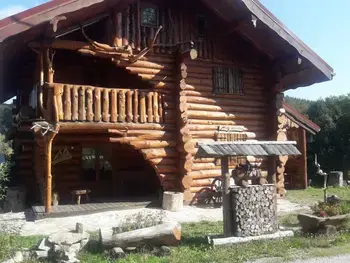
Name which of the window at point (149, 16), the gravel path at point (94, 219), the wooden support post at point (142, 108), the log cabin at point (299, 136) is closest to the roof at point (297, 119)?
the log cabin at point (299, 136)

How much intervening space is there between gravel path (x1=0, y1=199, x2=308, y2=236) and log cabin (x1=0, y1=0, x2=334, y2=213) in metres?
0.72

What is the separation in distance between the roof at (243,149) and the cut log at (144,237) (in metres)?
1.72

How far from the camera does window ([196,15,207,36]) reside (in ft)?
50.8

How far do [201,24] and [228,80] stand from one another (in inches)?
93.2

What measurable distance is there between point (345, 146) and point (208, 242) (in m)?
21.5

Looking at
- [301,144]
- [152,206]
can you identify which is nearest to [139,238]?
[152,206]

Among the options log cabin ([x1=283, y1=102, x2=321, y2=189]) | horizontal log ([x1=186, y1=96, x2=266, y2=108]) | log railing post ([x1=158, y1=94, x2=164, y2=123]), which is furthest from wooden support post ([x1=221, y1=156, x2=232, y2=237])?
log cabin ([x1=283, y1=102, x2=321, y2=189])

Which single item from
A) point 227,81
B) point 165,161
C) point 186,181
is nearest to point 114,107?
point 165,161

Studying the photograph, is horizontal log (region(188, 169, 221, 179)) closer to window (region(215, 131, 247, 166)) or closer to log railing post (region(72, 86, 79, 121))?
window (region(215, 131, 247, 166))

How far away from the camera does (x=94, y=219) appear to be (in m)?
11.8

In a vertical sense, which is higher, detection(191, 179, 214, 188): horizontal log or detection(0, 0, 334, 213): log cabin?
detection(0, 0, 334, 213): log cabin

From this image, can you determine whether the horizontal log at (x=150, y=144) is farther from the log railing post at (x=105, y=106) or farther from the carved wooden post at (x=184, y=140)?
the log railing post at (x=105, y=106)

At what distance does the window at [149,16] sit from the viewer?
14367 millimetres

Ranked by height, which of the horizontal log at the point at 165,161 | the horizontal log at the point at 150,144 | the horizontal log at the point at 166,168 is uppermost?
the horizontal log at the point at 150,144
